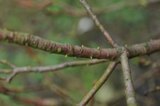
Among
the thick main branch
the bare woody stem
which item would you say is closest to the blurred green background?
the thick main branch

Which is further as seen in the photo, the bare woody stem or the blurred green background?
the blurred green background

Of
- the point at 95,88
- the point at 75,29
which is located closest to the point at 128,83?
the point at 95,88

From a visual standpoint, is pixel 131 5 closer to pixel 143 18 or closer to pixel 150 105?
pixel 143 18

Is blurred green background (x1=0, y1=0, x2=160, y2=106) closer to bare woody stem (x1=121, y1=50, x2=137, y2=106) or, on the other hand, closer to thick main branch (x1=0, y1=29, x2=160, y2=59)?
thick main branch (x1=0, y1=29, x2=160, y2=59)

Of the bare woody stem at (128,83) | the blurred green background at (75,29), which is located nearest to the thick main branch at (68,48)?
the bare woody stem at (128,83)

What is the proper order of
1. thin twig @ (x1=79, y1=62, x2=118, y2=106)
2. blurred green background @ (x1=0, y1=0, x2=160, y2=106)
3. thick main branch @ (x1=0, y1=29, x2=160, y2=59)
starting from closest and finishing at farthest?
1. thick main branch @ (x1=0, y1=29, x2=160, y2=59)
2. thin twig @ (x1=79, y1=62, x2=118, y2=106)
3. blurred green background @ (x1=0, y1=0, x2=160, y2=106)

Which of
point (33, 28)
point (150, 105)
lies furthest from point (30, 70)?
point (33, 28)

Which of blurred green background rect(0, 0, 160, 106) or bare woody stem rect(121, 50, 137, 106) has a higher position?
blurred green background rect(0, 0, 160, 106)

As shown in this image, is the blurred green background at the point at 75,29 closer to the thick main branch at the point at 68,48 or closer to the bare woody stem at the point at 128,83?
the thick main branch at the point at 68,48
